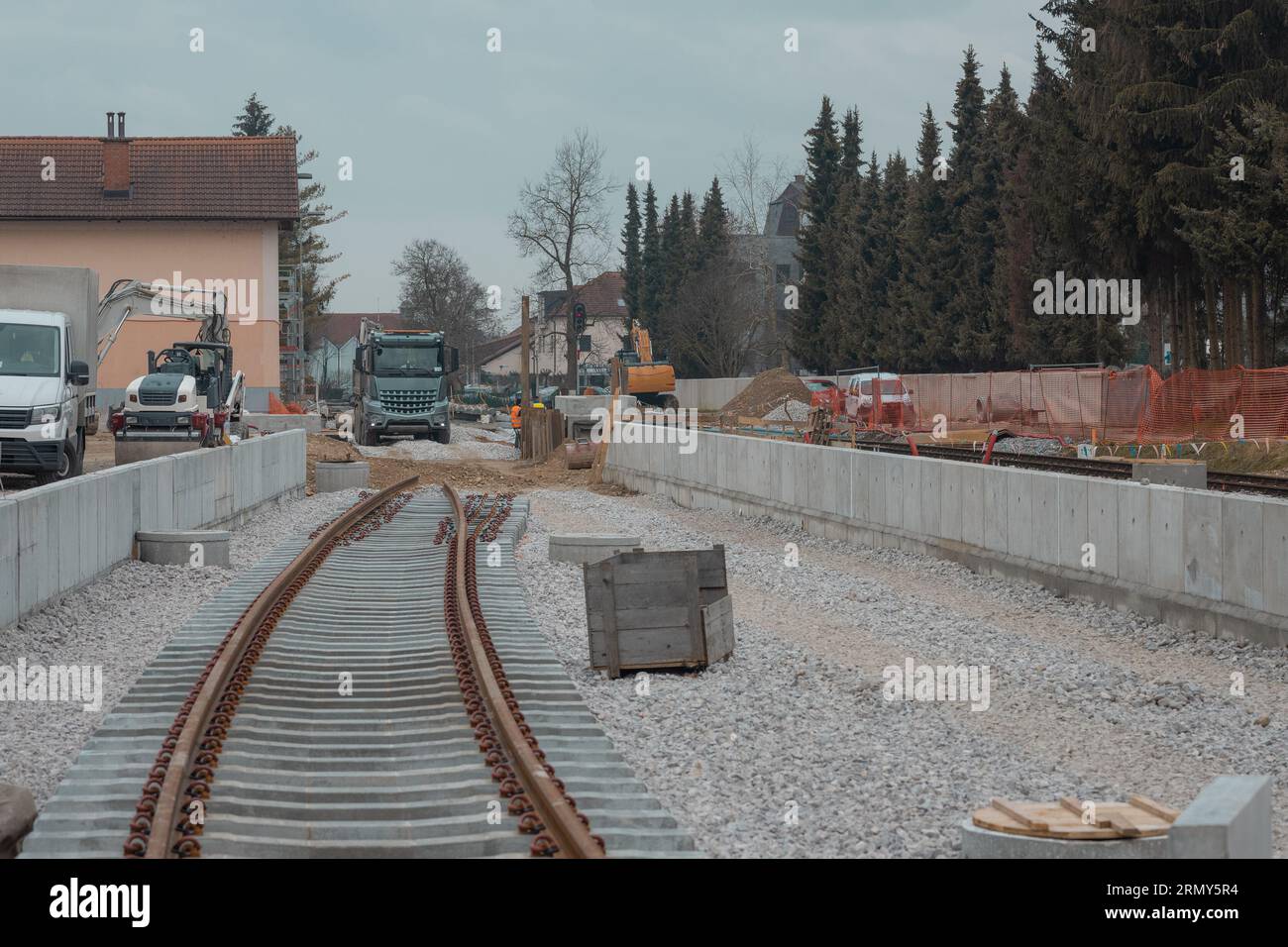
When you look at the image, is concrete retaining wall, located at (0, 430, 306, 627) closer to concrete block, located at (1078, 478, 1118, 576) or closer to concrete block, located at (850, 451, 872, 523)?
concrete block, located at (850, 451, 872, 523)

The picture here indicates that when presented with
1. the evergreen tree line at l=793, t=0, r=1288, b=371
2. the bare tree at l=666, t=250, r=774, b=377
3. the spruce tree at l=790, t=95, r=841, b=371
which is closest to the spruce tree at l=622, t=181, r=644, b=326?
the bare tree at l=666, t=250, r=774, b=377

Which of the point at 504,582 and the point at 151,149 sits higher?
the point at 151,149

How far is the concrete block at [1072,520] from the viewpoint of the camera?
15281 mm

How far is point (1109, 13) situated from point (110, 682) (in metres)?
36.7

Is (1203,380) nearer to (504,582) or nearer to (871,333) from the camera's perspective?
(504,582)

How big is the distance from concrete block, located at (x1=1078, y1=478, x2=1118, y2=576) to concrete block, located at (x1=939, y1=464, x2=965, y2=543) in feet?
9.58

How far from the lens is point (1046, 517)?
1609cm

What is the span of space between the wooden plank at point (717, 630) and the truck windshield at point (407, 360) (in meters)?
37.8

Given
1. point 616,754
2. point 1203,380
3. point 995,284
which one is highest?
point 995,284

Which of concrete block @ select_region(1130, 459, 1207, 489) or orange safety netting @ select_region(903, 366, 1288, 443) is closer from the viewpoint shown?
concrete block @ select_region(1130, 459, 1207, 489)

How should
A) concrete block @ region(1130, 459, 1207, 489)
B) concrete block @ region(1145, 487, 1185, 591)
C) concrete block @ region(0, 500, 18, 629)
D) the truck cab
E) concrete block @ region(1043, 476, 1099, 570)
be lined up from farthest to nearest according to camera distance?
the truck cab
concrete block @ region(1130, 459, 1207, 489)
concrete block @ region(1043, 476, 1099, 570)
concrete block @ region(1145, 487, 1185, 591)
concrete block @ region(0, 500, 18, 629)

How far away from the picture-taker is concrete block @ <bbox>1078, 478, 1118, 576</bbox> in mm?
14766
